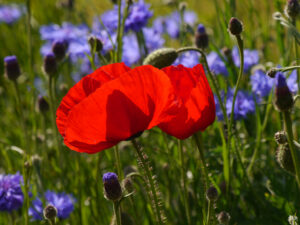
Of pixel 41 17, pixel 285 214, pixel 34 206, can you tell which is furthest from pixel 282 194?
pixel 41 17

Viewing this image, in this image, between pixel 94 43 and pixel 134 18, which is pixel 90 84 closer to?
pixel 94 43

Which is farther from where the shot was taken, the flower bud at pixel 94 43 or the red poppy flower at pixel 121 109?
the flower bud at pixel 94 43

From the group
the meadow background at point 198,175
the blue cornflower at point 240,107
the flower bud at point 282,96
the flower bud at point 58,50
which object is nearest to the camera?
the flower bud at point 282,96

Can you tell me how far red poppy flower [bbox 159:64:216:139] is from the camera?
0.75 meters

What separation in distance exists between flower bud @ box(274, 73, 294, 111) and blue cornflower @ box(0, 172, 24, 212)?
748 millimetres

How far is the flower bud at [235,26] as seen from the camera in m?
0.87

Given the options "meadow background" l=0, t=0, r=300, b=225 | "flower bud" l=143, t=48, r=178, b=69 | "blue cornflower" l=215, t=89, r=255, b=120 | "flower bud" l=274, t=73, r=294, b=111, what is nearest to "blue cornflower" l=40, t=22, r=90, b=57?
"meadow background" l=0, t=0, r=300, b=225

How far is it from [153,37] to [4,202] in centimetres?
103

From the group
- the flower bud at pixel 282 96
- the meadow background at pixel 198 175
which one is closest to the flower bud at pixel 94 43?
the meadow background at pixel 198 175

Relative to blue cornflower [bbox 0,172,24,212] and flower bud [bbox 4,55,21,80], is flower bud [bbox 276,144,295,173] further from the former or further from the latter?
flower bud [bbox 4,55,21,80]

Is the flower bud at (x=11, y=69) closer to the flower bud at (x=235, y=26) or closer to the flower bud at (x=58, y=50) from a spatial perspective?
the flower bud at (x=58, y=50)

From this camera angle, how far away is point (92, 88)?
0.78 m

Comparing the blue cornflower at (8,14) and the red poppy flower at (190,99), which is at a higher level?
the blue cornflower at (8,14)

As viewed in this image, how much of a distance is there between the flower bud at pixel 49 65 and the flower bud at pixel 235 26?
0.65 metres
